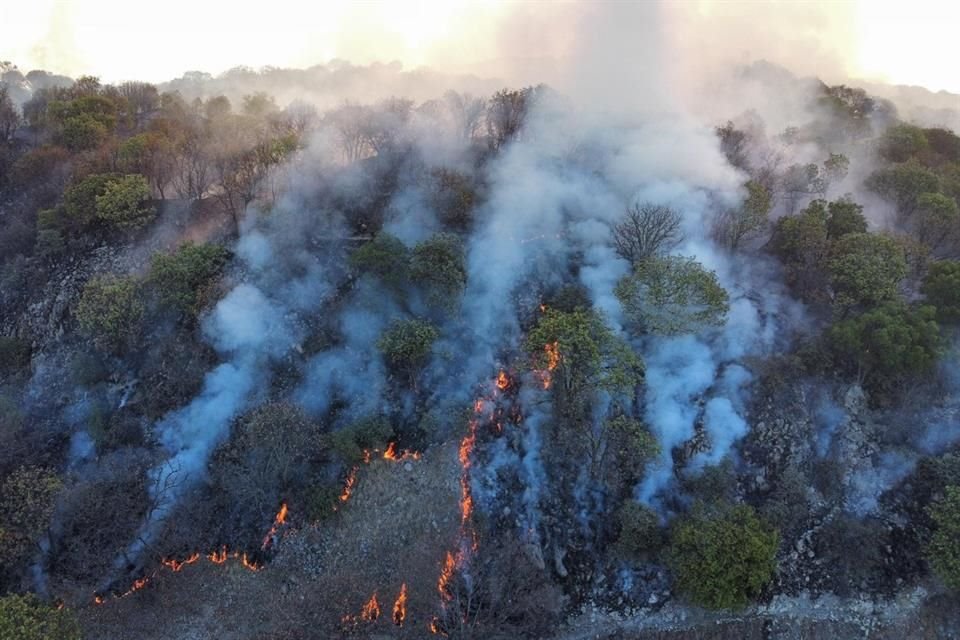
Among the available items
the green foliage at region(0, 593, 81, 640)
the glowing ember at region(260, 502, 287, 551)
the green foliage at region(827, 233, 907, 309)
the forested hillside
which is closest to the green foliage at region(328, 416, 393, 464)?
the forested hillside

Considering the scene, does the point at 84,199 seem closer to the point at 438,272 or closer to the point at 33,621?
the point at 438,272

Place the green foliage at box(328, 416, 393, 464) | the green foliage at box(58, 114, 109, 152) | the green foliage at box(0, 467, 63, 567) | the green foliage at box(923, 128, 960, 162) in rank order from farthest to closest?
the green foliage at box(923, 128, 960, 162), the green foliage at box(58, 114, 109, 152), the green foliage at box(328, 416, 393, 464), the green foliage at box(0, 467, 63, 567)

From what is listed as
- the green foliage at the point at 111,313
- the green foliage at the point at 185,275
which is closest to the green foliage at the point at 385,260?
the green foliage at the point at 185,275

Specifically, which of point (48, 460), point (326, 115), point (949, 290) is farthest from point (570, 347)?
point (326, 115)

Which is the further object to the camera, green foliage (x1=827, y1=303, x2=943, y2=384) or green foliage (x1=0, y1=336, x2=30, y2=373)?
green foliage (x1=0, y1=336, x2=30, y2=373)

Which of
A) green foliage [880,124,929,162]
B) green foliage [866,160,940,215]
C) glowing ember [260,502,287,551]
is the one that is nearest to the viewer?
glowing ember [260,502,287,551]

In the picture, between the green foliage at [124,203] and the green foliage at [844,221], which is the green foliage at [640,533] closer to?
the green foliage at [844,221]

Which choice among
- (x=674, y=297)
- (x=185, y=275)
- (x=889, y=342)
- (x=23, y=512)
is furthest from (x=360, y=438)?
(x=889, y=342)

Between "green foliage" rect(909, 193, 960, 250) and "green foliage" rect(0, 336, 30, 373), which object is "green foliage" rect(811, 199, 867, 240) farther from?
"green foliage" rect(0, 336, 30, 373)
